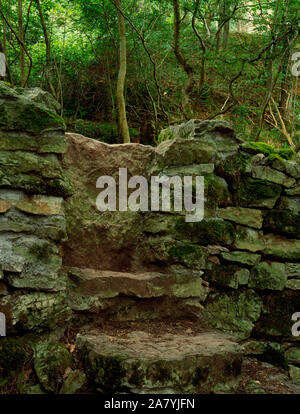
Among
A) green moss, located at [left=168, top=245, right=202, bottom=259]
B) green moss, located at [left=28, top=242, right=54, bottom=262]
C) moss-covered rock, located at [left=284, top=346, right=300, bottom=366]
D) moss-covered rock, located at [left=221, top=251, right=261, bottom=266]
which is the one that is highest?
green moss, located at [left=28, top=242, right=54, bottom=262]

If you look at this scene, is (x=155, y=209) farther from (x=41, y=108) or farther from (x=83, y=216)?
(x=41, y=108)

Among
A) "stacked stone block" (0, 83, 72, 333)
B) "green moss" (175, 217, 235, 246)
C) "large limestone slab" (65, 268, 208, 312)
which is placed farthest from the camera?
"green moss" (175, 217, 235, 246)

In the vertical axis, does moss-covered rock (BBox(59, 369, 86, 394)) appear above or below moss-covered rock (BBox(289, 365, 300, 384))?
above

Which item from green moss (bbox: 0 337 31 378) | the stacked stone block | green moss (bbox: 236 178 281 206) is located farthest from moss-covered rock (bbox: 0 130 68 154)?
green moss (bbox: 236 178 281 206)

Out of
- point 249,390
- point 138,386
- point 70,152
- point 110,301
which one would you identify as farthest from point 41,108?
point 249,390

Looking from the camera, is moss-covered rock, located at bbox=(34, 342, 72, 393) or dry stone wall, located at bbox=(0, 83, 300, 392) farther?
dry stone wall, located at bbox=(0, 83, 300, 392)

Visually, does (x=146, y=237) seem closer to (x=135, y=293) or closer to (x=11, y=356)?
(x=135, y=293)

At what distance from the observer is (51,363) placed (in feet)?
8.53

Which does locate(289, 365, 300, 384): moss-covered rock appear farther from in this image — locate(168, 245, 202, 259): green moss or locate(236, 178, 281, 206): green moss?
locate(236, 178, 281, 206): green moss

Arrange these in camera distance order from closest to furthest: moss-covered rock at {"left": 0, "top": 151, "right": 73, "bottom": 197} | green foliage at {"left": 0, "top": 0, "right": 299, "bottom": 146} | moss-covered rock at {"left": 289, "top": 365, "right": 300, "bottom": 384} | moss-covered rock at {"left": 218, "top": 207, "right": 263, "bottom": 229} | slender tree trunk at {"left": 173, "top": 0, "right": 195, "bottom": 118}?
moss-covered rock at {"left": 0, "top": 151, "right": 73, "bottom": 197}, moss-covered rock at {"left": 289, "top": 365, "right": 300, "bottom": 384}, moss-covered rock at {"left": 218, "top": 207, "right": 263, "bottom": 229}, slender tree trunk at {"left": 173, "top": 0, "right": 195, "bottom": 118}, green foliage at {"left": 0, "top": 0, "right": 299, "bottom": 146}

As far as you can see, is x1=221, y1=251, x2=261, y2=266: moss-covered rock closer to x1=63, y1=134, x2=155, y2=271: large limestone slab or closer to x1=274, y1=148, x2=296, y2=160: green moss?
x1=63, y1=134, x2=155, y2=271: large limestone slab

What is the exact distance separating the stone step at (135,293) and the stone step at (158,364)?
28cm

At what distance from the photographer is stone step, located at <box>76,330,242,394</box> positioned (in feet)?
8.08

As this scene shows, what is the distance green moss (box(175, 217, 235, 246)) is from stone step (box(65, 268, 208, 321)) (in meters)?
0.32
